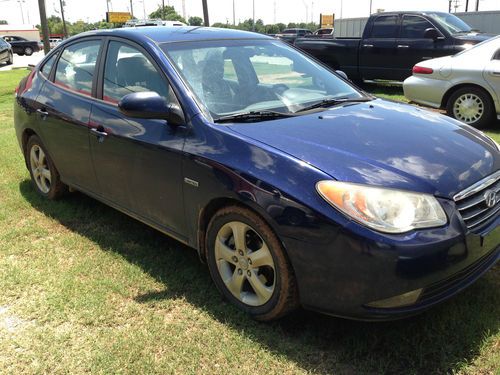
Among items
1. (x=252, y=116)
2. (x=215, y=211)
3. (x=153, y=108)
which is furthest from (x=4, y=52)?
(x=215, y=211)

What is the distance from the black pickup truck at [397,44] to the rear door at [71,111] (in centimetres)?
854

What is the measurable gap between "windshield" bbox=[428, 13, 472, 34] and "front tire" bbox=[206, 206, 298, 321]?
31.7 feet

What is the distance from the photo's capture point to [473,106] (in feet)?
24.1

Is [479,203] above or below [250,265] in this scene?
above

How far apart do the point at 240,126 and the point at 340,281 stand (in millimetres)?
1087

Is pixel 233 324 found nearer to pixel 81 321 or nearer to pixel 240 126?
pixel 81 321

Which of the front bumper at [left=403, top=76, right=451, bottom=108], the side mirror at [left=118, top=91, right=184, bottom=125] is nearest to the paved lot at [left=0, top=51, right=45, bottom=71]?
the front bumper at [left=403, top=76, right=451, bottom=108]

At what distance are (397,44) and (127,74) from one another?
29.7ft

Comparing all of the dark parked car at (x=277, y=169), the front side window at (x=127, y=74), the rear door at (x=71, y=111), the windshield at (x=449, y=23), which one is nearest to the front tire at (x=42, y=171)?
the rear door at (x=71, y=111)

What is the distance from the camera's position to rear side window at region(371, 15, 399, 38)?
11.5 m

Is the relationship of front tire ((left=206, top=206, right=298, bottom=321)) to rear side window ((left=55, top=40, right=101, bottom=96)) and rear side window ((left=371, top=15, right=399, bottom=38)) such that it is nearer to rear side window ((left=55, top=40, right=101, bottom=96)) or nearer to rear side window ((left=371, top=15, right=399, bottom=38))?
rear side window ((left=55, top=40, right=101, bottom=96))

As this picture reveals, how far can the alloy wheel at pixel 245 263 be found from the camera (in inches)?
109

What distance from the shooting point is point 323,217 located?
2.38m

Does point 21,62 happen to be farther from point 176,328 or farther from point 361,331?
point 361,331
